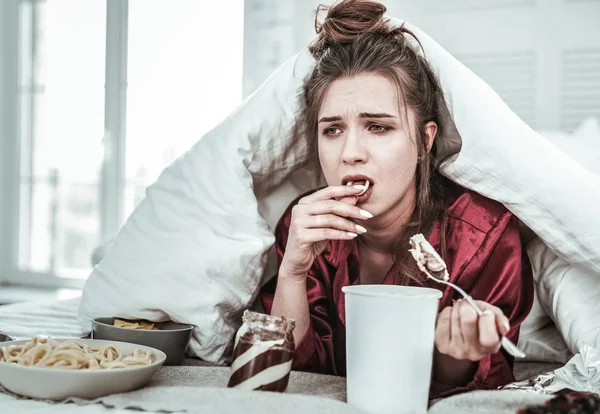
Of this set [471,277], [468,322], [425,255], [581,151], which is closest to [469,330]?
[468,322]

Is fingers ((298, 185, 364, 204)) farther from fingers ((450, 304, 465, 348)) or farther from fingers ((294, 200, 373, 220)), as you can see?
fingers ((450, 304, 465, 348))

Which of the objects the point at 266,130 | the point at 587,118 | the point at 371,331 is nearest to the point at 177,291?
the point at 266,130

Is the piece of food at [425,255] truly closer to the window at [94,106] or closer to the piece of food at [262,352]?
the piece of food at [262,352]

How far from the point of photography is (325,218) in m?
0.90

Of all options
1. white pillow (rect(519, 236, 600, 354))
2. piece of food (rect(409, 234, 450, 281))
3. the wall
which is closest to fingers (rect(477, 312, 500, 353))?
piece of food (rect(409, 234, 450, 281))

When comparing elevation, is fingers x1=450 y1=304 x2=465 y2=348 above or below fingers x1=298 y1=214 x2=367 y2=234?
below

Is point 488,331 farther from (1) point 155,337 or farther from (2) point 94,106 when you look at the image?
(2) point 94,106

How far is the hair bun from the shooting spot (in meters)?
1.08

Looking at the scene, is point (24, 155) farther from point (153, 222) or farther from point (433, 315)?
point (433, 315)

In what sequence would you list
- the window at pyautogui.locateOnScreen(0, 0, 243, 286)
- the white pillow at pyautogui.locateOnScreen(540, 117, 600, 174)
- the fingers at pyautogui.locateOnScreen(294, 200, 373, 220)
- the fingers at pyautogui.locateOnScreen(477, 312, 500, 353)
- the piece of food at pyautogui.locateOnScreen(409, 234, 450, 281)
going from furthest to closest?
the window at pyautogui.locateOnScreen(0, 0, 243, 286), the white pillow at pyautogui.locateOnScreen(540, 117, 600, 174), the fingers at pyautogui.locateOnScreen(294, 200, 373, 220), the piece of food at pyautogui.locateOnScreen(409, 234, 450, 281), the fingers at pyautogui.locateOnScreen(477, 312, 500, 353)

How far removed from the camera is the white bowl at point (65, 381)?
2.15ft

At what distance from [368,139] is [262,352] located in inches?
16.8

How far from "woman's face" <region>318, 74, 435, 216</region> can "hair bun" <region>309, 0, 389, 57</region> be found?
0.38ft

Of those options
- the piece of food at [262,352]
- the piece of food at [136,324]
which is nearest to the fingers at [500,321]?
the piece of food at [262,352]
